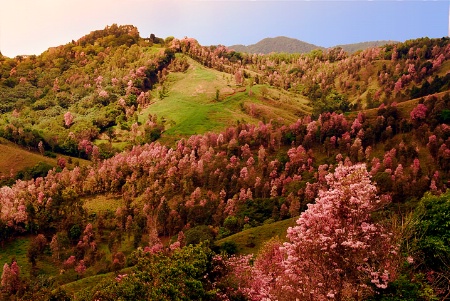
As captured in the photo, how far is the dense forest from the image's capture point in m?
22.2

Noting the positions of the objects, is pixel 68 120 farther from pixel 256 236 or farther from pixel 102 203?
pixel 256 236

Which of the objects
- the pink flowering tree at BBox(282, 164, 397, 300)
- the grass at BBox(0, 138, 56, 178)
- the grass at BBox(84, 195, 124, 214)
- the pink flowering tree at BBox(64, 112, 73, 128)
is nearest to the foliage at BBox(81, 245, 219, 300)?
the pink flowering tree at BBox(282, 164, 397, 300)

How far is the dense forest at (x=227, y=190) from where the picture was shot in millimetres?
22156

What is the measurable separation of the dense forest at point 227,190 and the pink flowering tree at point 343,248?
0.32ft

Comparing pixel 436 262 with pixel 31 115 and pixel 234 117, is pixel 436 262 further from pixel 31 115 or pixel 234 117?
pixel 31 115

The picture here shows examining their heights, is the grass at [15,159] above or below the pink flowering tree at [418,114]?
below

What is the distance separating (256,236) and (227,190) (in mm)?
25258

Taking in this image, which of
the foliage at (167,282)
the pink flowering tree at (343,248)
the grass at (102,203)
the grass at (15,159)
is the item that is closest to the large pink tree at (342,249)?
the pink flowering tree at (343,248)

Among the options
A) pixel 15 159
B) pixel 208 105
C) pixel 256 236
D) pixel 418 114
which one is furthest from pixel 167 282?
pixel 208 105

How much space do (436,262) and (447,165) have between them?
172ft

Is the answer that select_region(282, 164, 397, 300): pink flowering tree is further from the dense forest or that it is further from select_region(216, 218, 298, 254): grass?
select_region(216, 218, 298, 254): grass

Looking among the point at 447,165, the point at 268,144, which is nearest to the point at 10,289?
the point at 268,144

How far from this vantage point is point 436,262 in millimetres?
31312

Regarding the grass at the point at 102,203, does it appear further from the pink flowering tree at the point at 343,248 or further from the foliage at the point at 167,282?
the pink flowering tree at the point at 343,248
